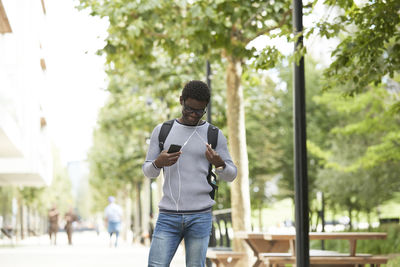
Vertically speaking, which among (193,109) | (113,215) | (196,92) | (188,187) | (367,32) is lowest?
(113,215)

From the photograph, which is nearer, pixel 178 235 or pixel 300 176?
pixel 178 235

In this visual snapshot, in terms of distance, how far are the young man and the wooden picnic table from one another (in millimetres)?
4283

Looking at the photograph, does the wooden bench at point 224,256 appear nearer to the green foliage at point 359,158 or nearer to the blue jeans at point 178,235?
the blue jeans at point 178,235

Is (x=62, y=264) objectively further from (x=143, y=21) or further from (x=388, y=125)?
(x=388, y=125)

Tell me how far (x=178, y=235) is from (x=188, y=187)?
34 centimetres

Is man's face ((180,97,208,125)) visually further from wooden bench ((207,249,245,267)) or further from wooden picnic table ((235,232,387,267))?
wooden bench ((207,249,245,267))

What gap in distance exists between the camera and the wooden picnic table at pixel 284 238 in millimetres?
9250

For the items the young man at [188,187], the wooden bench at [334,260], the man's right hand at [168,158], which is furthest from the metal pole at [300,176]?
the man's right hand at [168,158]

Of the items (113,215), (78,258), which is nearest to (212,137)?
(78,258)

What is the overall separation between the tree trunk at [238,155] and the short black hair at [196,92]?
28.4 feet

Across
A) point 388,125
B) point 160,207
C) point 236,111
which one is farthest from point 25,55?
point 160,207

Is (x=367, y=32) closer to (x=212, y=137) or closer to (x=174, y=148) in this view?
(x=212, y=137)

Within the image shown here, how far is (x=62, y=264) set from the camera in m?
17.7

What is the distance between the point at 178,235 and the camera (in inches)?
199
